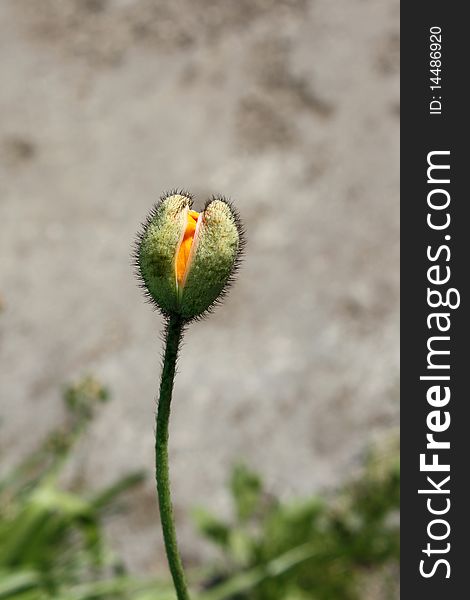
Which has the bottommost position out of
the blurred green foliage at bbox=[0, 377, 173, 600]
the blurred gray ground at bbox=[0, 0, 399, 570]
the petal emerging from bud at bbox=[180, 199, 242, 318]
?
the petal emerging from bud at bbox=[180, 199, 242, 318]

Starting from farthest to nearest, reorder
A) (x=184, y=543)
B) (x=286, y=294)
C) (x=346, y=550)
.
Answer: (x=286, y=294) → (x=184, y=543) → (x=346, y=550)

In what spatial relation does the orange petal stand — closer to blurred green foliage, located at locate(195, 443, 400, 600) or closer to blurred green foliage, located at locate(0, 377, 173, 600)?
blurred green foliage, located at locate(0, 377, 173, 600)

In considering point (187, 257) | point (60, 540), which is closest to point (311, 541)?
point (60, 540)

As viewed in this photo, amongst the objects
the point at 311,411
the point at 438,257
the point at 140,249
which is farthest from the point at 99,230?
the point at 140,249

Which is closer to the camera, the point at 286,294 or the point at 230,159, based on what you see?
the point at 286,294

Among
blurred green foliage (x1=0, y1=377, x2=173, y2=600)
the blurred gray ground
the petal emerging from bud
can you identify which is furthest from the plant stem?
the blurred gray ground

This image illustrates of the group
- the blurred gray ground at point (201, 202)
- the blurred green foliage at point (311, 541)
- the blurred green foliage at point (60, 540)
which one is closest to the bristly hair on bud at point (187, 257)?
the blurred green foliage at point (60, 540)

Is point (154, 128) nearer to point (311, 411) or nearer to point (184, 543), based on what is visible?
point (311, 411)
